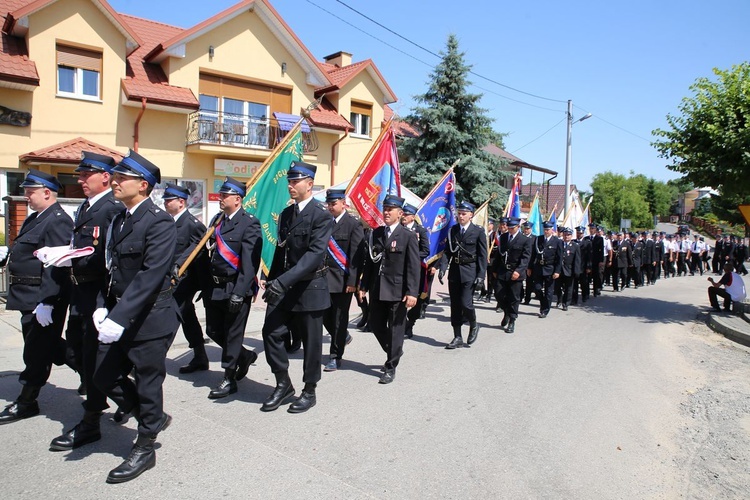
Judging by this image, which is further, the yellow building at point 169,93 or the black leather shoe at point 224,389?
the yellow building at point 169,93

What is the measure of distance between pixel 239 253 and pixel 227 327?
0.75 meters

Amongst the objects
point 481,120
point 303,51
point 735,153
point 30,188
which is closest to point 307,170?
point 30,188

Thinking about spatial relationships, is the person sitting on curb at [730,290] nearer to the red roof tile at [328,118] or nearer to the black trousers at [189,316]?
the black trousers at [189,316]

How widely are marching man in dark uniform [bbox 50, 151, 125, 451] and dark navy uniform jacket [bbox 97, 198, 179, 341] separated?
1.36 feet

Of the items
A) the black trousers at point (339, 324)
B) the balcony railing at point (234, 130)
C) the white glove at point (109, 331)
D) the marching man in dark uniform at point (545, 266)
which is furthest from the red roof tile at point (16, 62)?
the white glove at point (109, 331)

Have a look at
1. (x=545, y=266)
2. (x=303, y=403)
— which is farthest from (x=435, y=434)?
Result: (x=545, y=266)

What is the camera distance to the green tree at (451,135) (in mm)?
24906

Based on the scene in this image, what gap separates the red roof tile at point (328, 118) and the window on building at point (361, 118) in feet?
3.55

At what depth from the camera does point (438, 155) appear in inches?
1005

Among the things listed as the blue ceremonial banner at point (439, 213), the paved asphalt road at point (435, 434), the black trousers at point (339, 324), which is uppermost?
the blue ceremonial banner at point (439, 213)

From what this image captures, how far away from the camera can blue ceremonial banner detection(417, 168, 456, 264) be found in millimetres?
9531

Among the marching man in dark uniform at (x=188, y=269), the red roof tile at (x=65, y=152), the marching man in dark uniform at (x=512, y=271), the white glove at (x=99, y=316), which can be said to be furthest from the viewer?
the red roof tile at (x=65, y=152)

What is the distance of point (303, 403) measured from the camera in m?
5.21

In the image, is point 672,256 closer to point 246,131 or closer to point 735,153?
point 735,153
